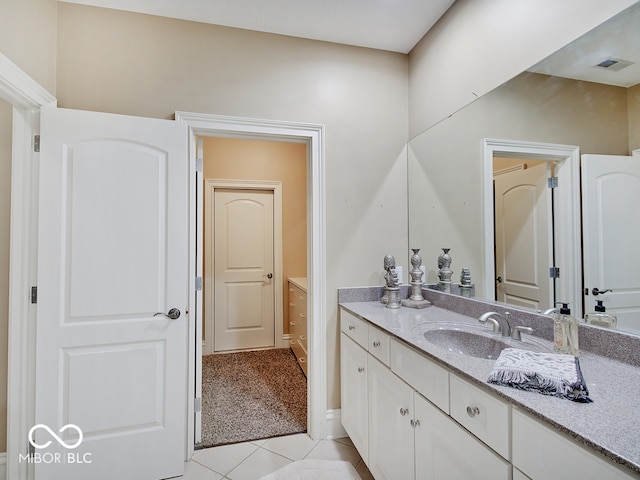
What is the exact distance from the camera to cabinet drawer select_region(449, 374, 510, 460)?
804 millimetres

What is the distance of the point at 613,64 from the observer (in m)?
1.12

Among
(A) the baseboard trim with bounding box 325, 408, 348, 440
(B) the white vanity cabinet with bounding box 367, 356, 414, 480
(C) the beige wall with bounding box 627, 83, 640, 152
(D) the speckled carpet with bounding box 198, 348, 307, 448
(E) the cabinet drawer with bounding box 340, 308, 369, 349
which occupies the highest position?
(C) the beige wall with bounding box 627, 83, 640, 152

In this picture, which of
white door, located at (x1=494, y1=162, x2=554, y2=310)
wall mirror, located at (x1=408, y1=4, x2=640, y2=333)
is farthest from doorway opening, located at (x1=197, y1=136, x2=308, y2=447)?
white door, located at (x1=494, y1=162, x2=554, y2=310)

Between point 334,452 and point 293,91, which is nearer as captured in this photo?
point 334,452

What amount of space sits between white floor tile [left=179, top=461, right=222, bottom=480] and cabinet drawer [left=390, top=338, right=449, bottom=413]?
1263mm

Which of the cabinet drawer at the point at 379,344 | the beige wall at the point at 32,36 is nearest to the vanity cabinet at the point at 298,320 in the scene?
the cabinet drawer at the point at 379,344

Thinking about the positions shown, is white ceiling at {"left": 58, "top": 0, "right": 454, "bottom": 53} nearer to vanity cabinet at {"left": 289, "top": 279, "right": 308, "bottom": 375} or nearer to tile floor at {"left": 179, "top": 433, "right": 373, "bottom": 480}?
vanity cabinet at {"left": 289, "top": 279, "right": 308, "bottom": 375}

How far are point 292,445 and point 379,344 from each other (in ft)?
3.48

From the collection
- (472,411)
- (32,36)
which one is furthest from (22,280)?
(472,411)

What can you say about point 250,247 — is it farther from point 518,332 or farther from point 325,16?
point 518,332

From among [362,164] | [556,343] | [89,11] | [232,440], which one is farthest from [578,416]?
[89,11]

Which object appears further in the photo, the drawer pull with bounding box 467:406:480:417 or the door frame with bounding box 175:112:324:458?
the door frame with bounding box 175:112:324:458

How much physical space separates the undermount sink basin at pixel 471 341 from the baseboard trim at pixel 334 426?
3.48ft

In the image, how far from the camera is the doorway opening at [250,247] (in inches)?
143
